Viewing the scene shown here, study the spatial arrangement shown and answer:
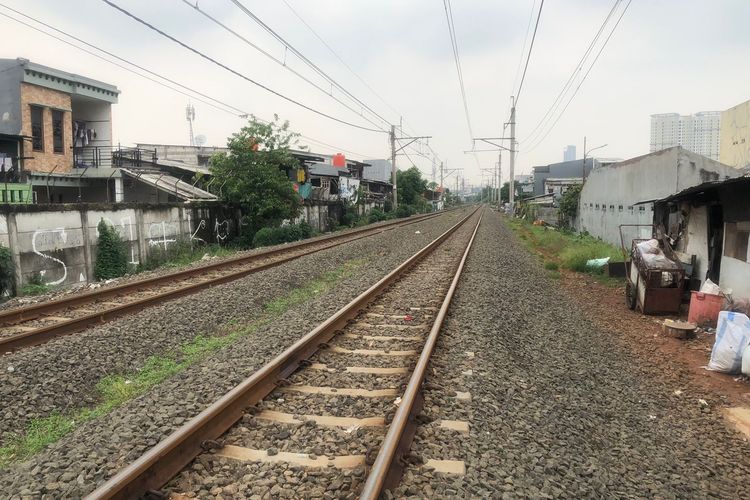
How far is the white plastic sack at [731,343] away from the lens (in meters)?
6.72

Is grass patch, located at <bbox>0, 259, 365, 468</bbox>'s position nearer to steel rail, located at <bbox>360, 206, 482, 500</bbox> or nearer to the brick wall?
steel rail, located at <bbox>360, 206, 482, 500</bbox>

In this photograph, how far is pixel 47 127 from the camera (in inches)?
886

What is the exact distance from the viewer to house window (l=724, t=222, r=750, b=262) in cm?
877

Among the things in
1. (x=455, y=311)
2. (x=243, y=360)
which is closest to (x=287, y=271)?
(x=455, y=311)

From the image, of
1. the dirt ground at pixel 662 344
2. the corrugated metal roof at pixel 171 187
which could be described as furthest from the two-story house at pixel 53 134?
the dirt ground at pixel 662 344

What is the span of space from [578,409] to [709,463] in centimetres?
114

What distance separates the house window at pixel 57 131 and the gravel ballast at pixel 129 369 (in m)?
16.9

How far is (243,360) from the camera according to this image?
6.18m

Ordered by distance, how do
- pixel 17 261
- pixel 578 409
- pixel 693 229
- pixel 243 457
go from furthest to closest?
pixel 17 261 → pixel 693 229 → pixel 578 409 → pixel 243 457

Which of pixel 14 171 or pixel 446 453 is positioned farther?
pixel 14 171

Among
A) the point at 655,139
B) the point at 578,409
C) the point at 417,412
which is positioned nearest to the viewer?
the point at 417,412

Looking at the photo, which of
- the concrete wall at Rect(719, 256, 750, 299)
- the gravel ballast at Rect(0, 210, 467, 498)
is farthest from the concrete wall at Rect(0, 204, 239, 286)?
the concrete wall at Rect(719, 256, 750, 299)

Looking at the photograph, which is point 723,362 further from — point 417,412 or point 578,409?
point 417,412

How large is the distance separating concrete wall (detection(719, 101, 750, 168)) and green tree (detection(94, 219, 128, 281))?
23.5m
